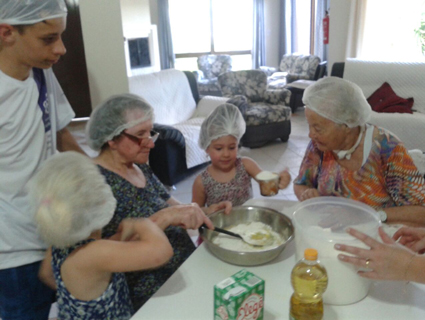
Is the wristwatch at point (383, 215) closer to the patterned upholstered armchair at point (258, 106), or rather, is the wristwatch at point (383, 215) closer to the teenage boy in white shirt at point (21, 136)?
the teenage boy in white shirt at point (21, 136)

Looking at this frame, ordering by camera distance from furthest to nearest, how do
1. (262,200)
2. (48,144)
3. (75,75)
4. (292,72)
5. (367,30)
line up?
1. (292,72)
2. (367,30)
3. (75,75)
4. (262,200)
5. (48,144)

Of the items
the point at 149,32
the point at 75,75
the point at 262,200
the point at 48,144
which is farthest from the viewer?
the point at 149,32

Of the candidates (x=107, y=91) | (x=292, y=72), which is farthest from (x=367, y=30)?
(x=107, y=91)

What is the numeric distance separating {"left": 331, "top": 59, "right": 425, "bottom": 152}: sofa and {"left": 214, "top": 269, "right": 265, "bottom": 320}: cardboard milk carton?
3.75 m

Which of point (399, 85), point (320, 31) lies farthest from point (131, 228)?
point (320, 31)

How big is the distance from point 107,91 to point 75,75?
206mm

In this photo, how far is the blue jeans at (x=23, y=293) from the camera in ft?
4.19

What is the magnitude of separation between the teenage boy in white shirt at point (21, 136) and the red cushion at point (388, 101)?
158 inches

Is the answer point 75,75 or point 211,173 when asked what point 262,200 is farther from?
point 75,75

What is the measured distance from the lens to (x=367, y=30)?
639 cm

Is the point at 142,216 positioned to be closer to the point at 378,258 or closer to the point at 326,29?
the point at 378,258

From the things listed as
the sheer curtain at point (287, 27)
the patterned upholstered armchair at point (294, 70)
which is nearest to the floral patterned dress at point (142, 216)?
the patterned upholstered armchair at point (294, 70)

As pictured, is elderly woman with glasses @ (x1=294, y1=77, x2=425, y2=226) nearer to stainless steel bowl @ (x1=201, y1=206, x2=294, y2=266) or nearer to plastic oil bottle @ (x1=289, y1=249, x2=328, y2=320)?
stainless steel bowl @ (x1=201, y1=206, x2=294, y2=266)

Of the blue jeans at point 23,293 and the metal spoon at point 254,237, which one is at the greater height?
the metal spoon at point 254,237
